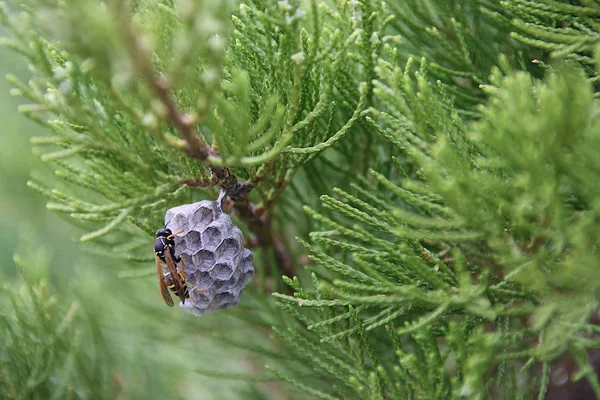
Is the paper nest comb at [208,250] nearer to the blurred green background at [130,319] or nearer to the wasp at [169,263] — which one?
the wasp at [169,263]

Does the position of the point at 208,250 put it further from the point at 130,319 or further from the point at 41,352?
the point at 130,319

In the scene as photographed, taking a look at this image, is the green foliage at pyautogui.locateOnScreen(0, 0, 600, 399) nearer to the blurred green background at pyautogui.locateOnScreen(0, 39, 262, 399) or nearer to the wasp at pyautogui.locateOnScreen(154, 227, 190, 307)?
the wasp at pyautogui.locateOnScreen(154, 227, 190, 307)

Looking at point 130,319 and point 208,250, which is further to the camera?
point 130,319

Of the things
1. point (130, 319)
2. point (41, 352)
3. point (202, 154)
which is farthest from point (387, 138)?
point (130, 319)

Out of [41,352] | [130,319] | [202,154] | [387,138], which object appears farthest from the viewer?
[130,319]

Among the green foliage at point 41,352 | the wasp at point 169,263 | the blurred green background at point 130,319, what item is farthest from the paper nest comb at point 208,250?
the green foliage at point 41,352

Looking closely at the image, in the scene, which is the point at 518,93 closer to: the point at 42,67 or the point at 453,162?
the point at 453,162
